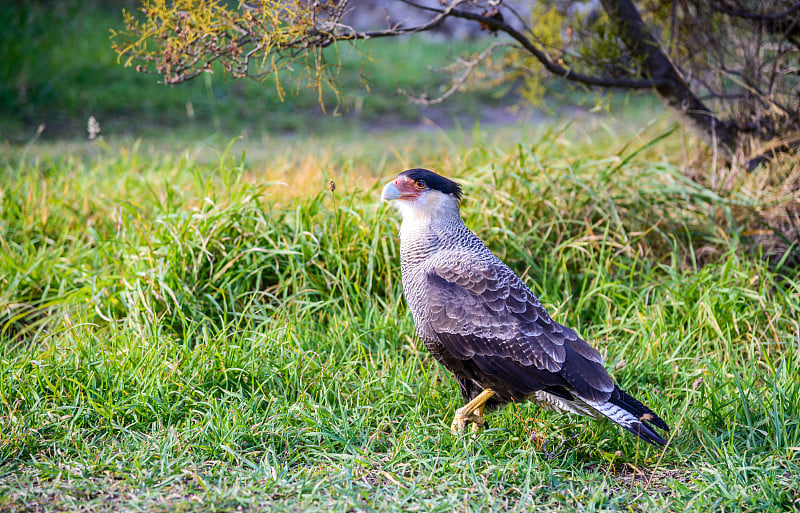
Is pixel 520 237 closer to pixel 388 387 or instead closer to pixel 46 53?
pixel 388 387

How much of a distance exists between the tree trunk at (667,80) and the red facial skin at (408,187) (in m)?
2.34

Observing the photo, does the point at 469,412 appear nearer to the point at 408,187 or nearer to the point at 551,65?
the point at 408,187

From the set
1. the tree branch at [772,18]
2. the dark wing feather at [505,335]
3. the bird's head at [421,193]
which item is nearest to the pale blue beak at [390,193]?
the bird's head at [421,193]

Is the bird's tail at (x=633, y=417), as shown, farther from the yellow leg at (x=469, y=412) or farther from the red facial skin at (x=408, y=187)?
the red facial skin at (x=408, y=187)

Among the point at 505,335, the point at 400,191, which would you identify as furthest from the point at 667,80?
the point at 505,335

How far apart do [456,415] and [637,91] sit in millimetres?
3562

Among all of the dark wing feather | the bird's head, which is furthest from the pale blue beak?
the dark wing feather

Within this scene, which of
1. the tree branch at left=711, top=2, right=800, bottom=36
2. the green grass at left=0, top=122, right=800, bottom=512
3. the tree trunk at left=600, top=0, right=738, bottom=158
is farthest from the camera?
the tree trunk at left=600, top=0, right=738, bottom=158

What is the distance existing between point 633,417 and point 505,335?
606mm

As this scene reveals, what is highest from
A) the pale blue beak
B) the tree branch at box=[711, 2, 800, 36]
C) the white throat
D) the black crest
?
the tree branch at box=[711, 2, 800, 36]

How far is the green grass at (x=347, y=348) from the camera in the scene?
2527 millimetres

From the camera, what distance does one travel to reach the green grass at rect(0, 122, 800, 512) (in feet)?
8.29

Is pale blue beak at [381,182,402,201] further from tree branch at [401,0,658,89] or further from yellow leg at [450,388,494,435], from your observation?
tree branch at [401,0,658,89]

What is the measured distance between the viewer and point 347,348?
3.53m
